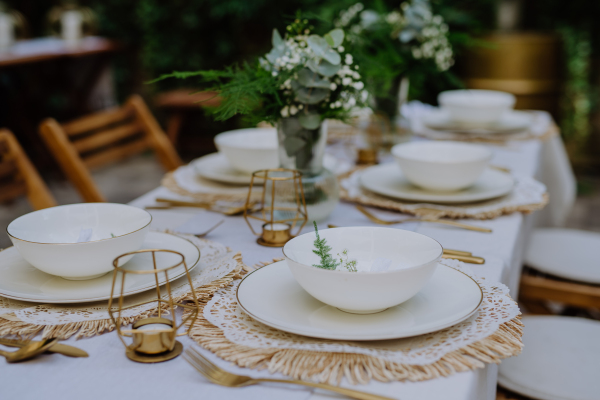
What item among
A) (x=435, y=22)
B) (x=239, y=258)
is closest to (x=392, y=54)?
(x=435, y=22)

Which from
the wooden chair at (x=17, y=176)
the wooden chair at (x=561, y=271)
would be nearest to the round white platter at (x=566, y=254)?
the wooden chair at (x=561, y=271)

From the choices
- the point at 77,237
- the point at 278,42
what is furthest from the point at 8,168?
the point at 278,42

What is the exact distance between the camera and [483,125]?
5.62 feet

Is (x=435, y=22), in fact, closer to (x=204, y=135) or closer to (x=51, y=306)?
(x=51, y=306)

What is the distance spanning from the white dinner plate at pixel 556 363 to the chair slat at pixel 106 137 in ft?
3.74

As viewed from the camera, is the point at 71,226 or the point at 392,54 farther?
the point at 392,54

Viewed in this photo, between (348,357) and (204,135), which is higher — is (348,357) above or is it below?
above

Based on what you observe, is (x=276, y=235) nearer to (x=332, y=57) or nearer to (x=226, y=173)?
(x=332, y=57)

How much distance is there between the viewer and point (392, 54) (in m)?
1.41

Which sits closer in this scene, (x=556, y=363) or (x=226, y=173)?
(x=556, y=363)

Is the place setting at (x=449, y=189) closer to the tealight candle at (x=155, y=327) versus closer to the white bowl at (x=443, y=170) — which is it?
the white bowl at (x=443, y=170)

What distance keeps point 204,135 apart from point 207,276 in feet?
14.0

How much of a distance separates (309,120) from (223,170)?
1.25 feet

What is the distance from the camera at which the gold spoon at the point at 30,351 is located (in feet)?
1.82
